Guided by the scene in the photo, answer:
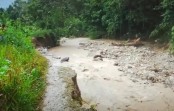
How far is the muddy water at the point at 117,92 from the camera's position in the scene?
26.2 ft

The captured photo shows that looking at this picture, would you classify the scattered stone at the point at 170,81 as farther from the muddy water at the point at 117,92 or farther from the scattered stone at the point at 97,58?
the scattered stone at the point at 97,58

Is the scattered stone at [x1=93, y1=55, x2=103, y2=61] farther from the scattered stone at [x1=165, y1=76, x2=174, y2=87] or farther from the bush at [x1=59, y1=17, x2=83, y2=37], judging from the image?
the bush at [x1=59, y1=17, x2=83, y2=37]

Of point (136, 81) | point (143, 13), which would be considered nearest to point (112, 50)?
point (143, 13)

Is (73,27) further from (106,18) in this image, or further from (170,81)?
(170,81)

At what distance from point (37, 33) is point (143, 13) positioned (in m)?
6.17

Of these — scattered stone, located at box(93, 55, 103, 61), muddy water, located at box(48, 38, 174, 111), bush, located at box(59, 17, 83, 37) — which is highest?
bush, located at box(59, 17, 83, 37)

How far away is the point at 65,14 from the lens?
1123 inches

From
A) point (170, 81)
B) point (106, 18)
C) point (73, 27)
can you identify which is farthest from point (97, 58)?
point (73, 27)

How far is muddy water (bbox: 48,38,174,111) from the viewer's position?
26.2 feet

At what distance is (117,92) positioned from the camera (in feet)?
30.3

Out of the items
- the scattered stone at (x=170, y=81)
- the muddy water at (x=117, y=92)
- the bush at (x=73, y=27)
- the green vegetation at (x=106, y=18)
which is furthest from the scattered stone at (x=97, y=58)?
the bush at (x=73, y=27)

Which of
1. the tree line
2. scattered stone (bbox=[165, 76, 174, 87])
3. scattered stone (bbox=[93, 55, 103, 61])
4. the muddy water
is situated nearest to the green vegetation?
the tree line

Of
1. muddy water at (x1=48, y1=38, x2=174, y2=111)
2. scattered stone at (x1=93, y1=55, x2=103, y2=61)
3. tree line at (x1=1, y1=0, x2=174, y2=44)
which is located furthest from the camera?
tree line at (x1=1, y1=0, x2=174, y2=44)

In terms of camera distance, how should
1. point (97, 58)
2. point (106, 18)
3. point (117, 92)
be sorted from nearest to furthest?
point (117, 92) → point (97, 58) → point (106, 18)
